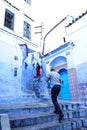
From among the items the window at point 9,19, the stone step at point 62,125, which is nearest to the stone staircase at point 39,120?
the stone step at point 62,125

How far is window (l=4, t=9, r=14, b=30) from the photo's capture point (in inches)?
380

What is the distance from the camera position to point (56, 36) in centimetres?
1438

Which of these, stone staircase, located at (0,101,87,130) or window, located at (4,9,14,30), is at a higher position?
window, located at (4,9,14,30)

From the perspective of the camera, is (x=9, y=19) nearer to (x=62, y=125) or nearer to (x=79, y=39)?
(x=79, y=39)

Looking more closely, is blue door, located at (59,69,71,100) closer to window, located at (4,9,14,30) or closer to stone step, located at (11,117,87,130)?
window, located at (4,9,14,30)

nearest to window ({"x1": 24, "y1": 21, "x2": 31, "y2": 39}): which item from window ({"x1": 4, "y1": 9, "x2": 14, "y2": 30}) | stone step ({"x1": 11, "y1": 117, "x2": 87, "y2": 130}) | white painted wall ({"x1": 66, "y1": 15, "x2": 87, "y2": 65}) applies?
window ({"x1": 4, "y1": 9, "x2": 14, "y2": 30})

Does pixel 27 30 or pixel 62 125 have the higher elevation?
pixel 27 30

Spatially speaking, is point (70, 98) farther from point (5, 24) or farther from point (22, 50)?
point (5, 24)

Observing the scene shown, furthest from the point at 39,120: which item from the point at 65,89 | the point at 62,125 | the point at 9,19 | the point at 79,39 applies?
the point at 79,39

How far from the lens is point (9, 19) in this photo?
995 centimetres

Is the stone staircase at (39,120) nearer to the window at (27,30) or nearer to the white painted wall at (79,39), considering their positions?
the white painted wall at (79,39)

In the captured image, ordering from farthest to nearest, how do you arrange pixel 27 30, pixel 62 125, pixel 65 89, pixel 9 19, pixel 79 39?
pixel 65 89 < pixel 27 30 < pixel 79 39 < pixel 9 19 < pixel 62 125

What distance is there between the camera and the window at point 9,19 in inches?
380

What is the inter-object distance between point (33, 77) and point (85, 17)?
5.68 m
